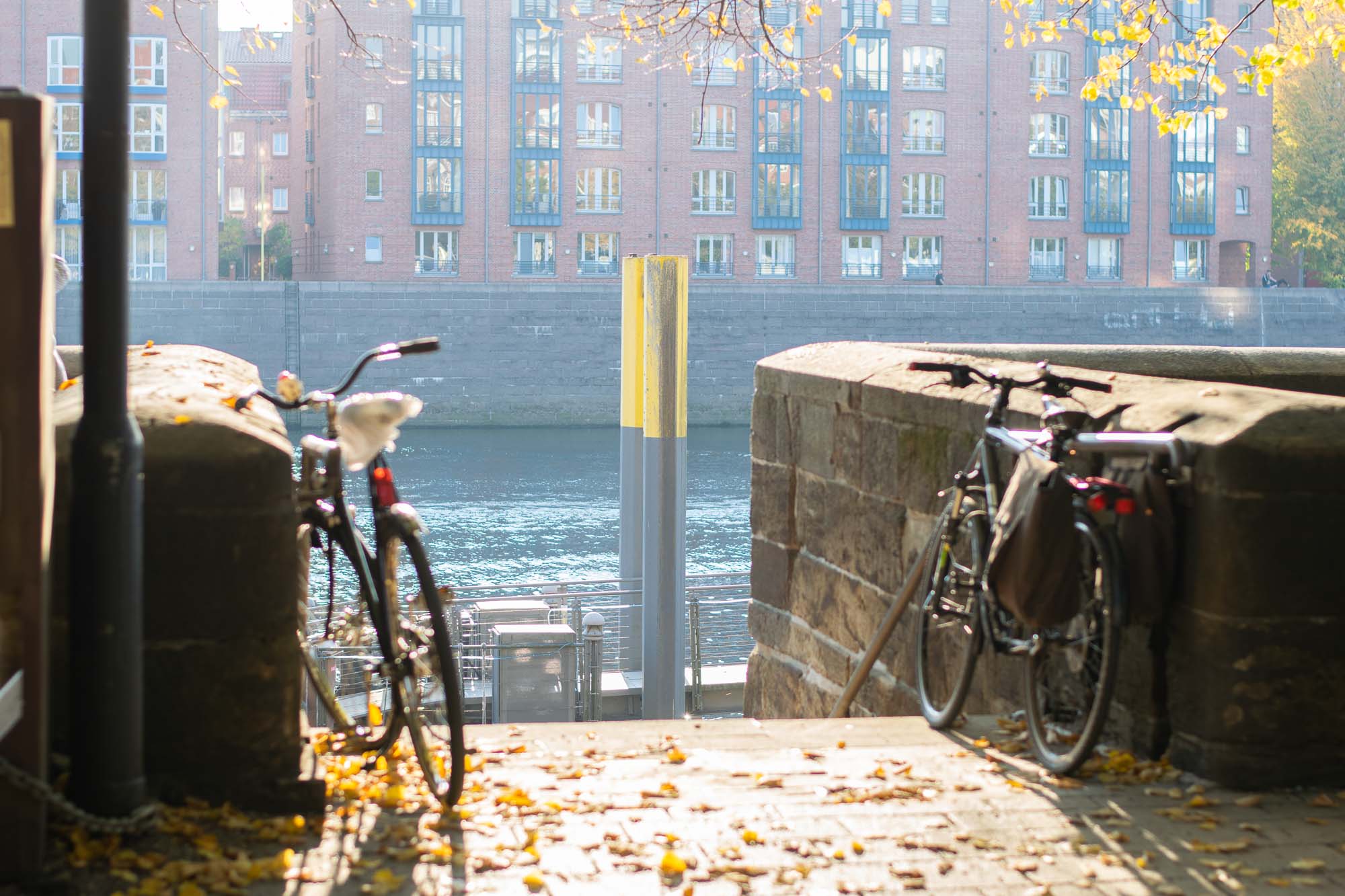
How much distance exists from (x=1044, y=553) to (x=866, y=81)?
5561cm

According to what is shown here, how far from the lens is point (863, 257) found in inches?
2269

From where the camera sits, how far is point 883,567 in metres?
5.94

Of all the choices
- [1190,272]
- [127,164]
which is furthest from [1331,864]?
[1190,272]

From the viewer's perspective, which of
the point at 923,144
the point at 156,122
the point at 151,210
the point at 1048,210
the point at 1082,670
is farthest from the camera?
the point at 1048,210

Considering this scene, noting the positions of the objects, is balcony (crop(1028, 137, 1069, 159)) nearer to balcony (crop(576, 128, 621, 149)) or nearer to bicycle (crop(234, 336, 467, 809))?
balcony (crop(576, 128, 621, 149))

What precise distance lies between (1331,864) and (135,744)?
250cm

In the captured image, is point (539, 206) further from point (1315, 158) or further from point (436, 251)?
point (1315, 158)

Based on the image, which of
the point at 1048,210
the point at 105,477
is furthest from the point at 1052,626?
the point at 1048,210

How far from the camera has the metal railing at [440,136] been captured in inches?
2175

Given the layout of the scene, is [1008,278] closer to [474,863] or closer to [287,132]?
[287,132]

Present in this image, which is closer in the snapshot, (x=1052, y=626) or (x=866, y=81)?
(x=1052, y=626)

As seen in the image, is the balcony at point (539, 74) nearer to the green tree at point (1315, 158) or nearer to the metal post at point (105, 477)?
the green tree at point (1315, 158)

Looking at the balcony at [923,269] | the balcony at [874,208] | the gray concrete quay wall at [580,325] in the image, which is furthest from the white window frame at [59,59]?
the balcony at [923,269]

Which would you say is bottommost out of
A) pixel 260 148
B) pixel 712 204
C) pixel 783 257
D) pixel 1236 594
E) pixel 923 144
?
pixel 1236 594
